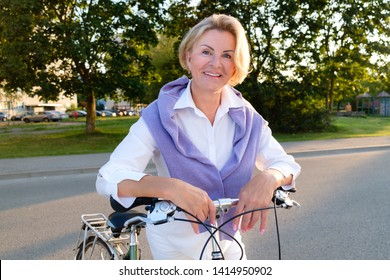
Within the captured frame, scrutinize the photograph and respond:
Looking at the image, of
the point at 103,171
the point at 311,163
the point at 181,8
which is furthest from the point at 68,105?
the point at 103,171

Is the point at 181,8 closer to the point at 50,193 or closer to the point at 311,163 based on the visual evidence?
the point at 311,163

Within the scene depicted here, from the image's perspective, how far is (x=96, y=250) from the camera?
2465 mm

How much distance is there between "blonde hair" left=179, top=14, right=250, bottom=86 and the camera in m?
1.62

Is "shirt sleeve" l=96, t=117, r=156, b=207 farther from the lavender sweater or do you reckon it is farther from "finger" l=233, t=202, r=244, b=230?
"finger" l=233, t=202, r=244, b=230

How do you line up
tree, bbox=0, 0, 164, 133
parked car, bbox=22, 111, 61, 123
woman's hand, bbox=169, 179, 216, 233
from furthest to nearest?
1. parked car, bbox=22, 111, 61, 123
2. tree, bbox=0, 0, 164, 133
3. woman's hand, bbox=169, 179, 216, 233

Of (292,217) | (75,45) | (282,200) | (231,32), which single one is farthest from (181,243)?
(75,45)

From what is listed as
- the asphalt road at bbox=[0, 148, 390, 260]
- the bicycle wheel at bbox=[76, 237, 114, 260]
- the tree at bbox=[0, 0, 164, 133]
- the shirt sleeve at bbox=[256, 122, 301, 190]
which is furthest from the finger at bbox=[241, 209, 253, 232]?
the tree at bbox=[0, 0, 164, 133]

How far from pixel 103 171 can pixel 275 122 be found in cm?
2336

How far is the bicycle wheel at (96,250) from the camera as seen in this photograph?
2.39 metres

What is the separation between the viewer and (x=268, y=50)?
23531 mm

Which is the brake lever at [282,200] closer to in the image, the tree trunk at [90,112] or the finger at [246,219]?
the finger at [246,219]

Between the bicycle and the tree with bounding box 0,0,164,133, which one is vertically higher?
the tree with bounding box 0,0,164,133

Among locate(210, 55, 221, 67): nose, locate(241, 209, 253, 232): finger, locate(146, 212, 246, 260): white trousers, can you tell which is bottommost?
locate(146, 212, 246, 260): white trousers

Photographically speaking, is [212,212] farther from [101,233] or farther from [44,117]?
[44,117]
